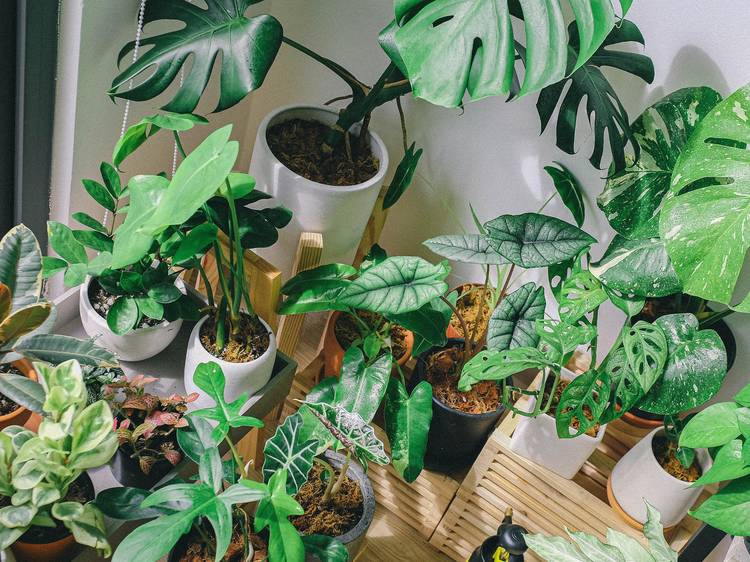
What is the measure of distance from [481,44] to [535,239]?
43 centimetres

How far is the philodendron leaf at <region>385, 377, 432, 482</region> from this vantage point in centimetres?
146

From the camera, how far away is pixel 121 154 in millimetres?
1275

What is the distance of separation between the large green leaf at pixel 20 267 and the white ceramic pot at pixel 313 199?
0.50 m

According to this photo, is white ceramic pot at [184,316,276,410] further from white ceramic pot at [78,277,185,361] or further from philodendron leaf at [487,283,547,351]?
philodendron leaf at [487,283,547,351]

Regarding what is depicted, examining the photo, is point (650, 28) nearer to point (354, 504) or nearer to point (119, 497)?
point (354, 504)

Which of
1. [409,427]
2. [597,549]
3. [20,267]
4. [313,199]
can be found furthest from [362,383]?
[20,267]

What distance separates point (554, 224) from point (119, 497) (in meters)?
0.86

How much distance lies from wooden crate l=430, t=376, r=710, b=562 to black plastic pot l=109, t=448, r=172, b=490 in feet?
2.12

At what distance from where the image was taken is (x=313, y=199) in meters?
1.53

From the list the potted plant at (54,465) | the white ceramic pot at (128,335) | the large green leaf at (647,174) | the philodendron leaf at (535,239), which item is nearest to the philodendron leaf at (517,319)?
the philodendron leaf at (535,239)

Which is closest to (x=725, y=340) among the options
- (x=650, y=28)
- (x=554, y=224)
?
(x=554, y=224)

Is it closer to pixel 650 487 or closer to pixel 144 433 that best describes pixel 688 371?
pixel 650 487

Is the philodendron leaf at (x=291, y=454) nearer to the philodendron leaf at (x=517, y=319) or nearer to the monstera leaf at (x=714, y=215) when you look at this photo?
the philodendron leaf at (x=517, y=319)

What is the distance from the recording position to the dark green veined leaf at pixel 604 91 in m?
1.40
